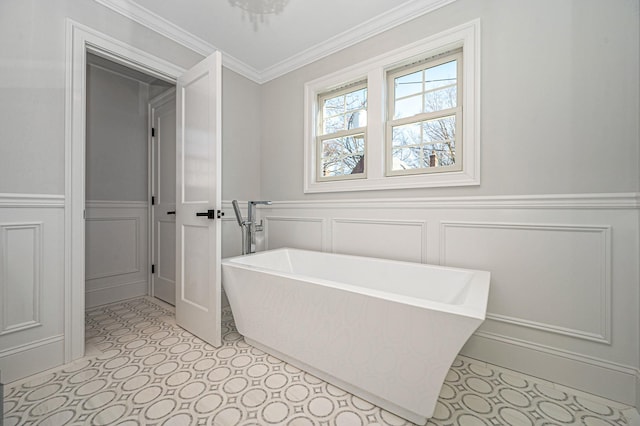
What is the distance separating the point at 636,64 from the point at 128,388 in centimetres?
306

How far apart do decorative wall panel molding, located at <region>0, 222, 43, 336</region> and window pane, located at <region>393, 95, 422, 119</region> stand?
256 centimetres

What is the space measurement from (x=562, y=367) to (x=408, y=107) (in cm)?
194

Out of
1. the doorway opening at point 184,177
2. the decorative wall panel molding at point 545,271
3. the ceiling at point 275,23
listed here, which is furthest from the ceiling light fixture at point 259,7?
the decorative wall panel molding at point 545,271

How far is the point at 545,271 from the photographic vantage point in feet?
4.83

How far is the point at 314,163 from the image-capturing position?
8.40 ft

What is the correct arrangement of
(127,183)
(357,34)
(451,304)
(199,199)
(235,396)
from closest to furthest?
1. (451,304)
2. (235,396)
3. (199,199)
4. (357,34)
5. (127,183)

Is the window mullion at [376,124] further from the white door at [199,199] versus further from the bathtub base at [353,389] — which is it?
the bathtub base at [353,389]

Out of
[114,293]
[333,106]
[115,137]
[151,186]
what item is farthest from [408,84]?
[114,293]

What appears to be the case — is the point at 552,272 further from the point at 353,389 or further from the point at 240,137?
the point at 240,137

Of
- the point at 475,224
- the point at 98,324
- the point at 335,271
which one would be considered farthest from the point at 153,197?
the point at 475,224

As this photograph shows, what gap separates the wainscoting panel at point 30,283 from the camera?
1423 millimetres

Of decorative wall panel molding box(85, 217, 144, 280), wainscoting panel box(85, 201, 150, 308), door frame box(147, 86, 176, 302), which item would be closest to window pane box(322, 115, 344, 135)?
door frame box(147, 86, 176, 302)

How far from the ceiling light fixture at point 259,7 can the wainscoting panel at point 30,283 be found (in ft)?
6.03

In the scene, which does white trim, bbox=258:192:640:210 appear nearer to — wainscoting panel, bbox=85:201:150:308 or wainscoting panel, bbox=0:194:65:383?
wainscoting panel, bbox=0:194:65:383
